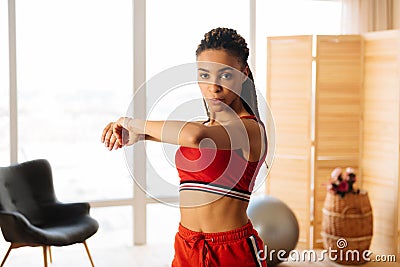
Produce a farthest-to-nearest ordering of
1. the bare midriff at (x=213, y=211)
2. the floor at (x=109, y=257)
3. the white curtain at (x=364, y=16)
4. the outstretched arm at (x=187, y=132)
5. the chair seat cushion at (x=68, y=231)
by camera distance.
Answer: the white curtain at (x=364, y=16)
the floor at (x=109, y=257)
the chair seat cushion at (x=68, y=231)
the bare midriff at (x=213, y=211)
the outstretched arm at (x=187, y=132)

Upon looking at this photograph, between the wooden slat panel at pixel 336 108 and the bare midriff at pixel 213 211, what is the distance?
10.7ft

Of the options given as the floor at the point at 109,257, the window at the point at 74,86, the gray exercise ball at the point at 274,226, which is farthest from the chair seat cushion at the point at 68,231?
the gray exercise ball at the point at 274,226

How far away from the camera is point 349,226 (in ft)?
14.8

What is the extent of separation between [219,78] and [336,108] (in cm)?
349

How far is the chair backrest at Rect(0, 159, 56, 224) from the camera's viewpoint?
4094 millimetres

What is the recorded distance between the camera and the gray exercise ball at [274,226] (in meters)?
4.29

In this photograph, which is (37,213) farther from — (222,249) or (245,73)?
(245,73)

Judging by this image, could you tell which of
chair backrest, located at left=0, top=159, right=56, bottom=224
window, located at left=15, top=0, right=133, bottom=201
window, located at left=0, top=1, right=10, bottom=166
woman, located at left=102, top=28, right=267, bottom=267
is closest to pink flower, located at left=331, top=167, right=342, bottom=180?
window, located at left=15, top=0, right=133, bottom=201

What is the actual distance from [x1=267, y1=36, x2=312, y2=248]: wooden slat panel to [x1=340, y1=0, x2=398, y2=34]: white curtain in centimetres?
61

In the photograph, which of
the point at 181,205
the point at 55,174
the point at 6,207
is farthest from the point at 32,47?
the point at 181,205

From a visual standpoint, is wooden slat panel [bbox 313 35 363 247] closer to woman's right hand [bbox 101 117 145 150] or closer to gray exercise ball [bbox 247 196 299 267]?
gray exercise ball [bbox 247 196 299 267]

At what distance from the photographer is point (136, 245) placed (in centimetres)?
506

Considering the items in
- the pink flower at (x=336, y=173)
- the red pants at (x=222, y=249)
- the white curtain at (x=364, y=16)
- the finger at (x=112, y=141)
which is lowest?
the pink flower at (x=336, y=173)

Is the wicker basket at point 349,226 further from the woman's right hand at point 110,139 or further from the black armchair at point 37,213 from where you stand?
the woman's right hand at point 110,139
